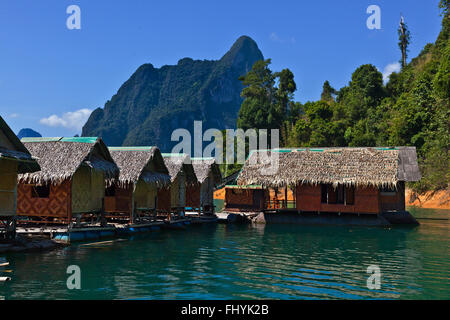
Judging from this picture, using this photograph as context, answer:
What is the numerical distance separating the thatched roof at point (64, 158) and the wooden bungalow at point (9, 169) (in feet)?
5.56

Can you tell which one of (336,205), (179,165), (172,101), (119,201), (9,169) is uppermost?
(172,101)

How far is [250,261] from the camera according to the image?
13.0 m

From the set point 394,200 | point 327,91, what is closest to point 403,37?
point 327,91

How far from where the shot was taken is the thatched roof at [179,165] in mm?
23578

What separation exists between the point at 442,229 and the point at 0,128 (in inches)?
804

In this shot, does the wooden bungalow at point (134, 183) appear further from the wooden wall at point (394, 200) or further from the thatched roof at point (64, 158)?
the wooden wall at point (394, 200)

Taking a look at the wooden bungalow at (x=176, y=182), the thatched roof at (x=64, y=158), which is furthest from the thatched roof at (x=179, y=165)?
the thatched roof at (x=64, y=158)

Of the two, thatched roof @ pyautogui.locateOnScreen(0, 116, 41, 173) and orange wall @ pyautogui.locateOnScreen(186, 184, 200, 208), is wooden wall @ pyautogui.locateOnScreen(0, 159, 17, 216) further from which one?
orange wall @ pyautogui.locateOnScreen(186, 184, 200, 208)

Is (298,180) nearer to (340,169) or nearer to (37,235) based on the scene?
(340,169)

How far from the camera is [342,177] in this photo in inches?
936

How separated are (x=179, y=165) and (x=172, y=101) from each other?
143 meters

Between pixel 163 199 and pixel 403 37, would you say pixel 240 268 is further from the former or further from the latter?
pixel 403 37

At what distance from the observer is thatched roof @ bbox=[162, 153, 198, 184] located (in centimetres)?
2358

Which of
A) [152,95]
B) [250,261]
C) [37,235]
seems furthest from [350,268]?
[152,95]
